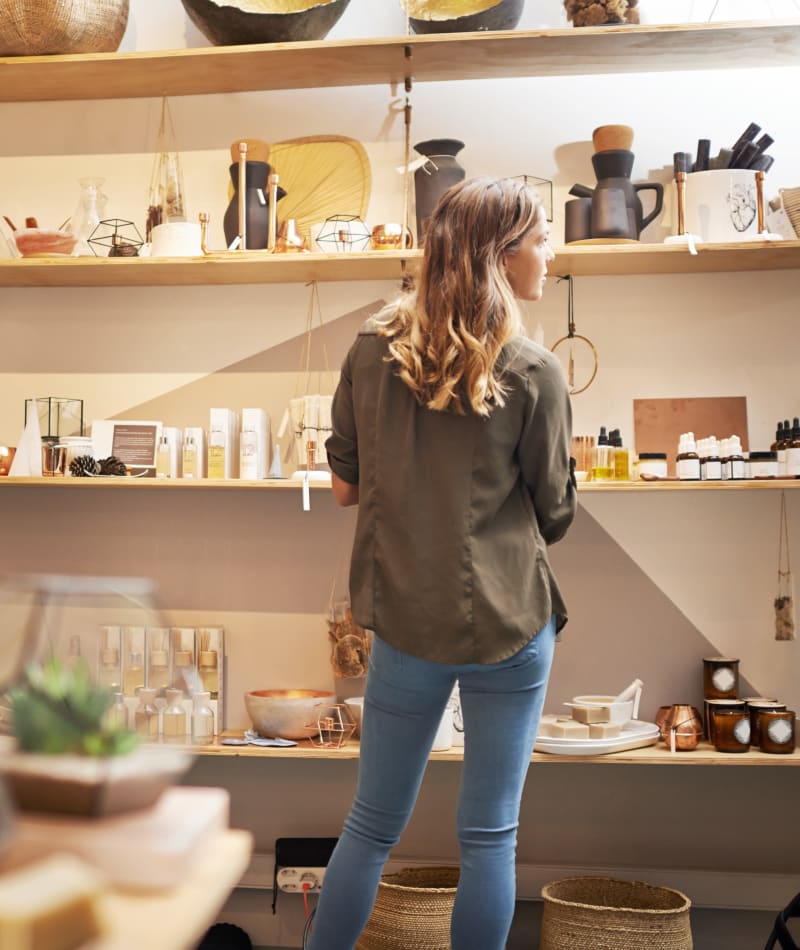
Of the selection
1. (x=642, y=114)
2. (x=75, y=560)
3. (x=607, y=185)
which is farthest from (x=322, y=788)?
(x=642, y=114)

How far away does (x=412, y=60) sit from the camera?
2.79 m

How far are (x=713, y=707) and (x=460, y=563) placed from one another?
1285 mm

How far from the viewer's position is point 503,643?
171cm

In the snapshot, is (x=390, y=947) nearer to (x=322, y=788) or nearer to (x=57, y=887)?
(x=322, y=788)

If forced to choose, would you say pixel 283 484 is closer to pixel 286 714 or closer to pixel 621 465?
pixel 286 714

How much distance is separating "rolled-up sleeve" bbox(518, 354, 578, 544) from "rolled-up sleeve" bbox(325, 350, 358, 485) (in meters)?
0.32

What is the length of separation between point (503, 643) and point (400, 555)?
8.8 inches

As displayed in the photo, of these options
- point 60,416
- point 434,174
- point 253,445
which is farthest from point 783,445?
point 60,416

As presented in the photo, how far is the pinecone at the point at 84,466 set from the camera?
2793 mm

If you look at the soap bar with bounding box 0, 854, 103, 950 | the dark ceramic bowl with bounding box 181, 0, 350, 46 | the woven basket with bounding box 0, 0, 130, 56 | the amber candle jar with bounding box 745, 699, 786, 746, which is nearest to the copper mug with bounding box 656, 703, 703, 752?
the amber candle jar with bounding box 745, 699, 786, 746

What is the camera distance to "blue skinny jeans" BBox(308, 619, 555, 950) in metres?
1.71

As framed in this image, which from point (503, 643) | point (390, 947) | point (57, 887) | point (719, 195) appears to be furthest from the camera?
point (719, 195)

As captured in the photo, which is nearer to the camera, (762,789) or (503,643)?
(503,643)

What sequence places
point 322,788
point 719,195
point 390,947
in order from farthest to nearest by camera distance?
point 322,788, point 719,195, point 390,947
